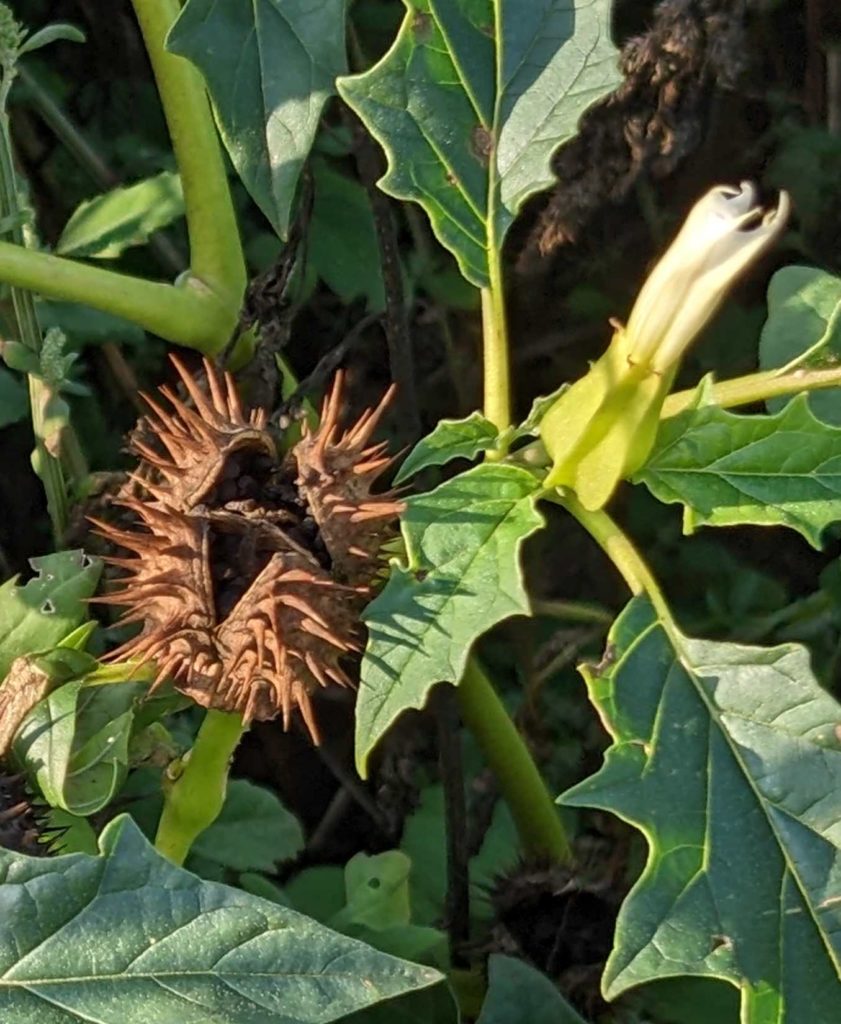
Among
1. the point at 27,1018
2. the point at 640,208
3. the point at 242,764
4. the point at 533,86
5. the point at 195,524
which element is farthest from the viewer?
the point at 640,208

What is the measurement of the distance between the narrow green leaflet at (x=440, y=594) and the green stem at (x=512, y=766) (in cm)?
25

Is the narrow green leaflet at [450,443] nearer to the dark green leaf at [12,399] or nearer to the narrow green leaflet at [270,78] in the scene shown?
the narrow green leaflet at [270,78]

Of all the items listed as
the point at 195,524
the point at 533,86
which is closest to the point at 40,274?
the point at 195,524

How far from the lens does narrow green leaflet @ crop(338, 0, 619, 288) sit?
1.15 metres

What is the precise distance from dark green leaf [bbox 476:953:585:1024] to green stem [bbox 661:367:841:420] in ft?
1.49

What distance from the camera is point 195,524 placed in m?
1.04

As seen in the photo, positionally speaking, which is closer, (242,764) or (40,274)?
(40,274)

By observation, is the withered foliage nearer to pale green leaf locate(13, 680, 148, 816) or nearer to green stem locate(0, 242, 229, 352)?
green stem locate(0, 242, 229, 352)

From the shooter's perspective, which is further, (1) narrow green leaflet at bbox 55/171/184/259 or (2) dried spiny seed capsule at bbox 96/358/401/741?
(1) narrow green leaflet at bbox 55/171/184/259

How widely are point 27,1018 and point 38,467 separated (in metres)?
0.57

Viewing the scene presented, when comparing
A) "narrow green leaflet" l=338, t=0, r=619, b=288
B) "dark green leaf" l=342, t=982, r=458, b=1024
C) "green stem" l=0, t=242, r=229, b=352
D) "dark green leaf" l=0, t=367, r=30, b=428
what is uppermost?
"narrow green leaflet" l=338, t=0, r=619, b=288

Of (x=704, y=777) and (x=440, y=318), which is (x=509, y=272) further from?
(x=704, y=777)

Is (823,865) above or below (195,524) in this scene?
below

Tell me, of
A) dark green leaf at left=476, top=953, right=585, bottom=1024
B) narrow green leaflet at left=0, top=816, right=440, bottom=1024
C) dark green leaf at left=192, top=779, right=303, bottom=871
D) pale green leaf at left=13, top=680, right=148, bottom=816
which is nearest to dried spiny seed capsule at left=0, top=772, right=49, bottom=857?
pale green leaf at left=13, top=680, right=148, bottom=816
